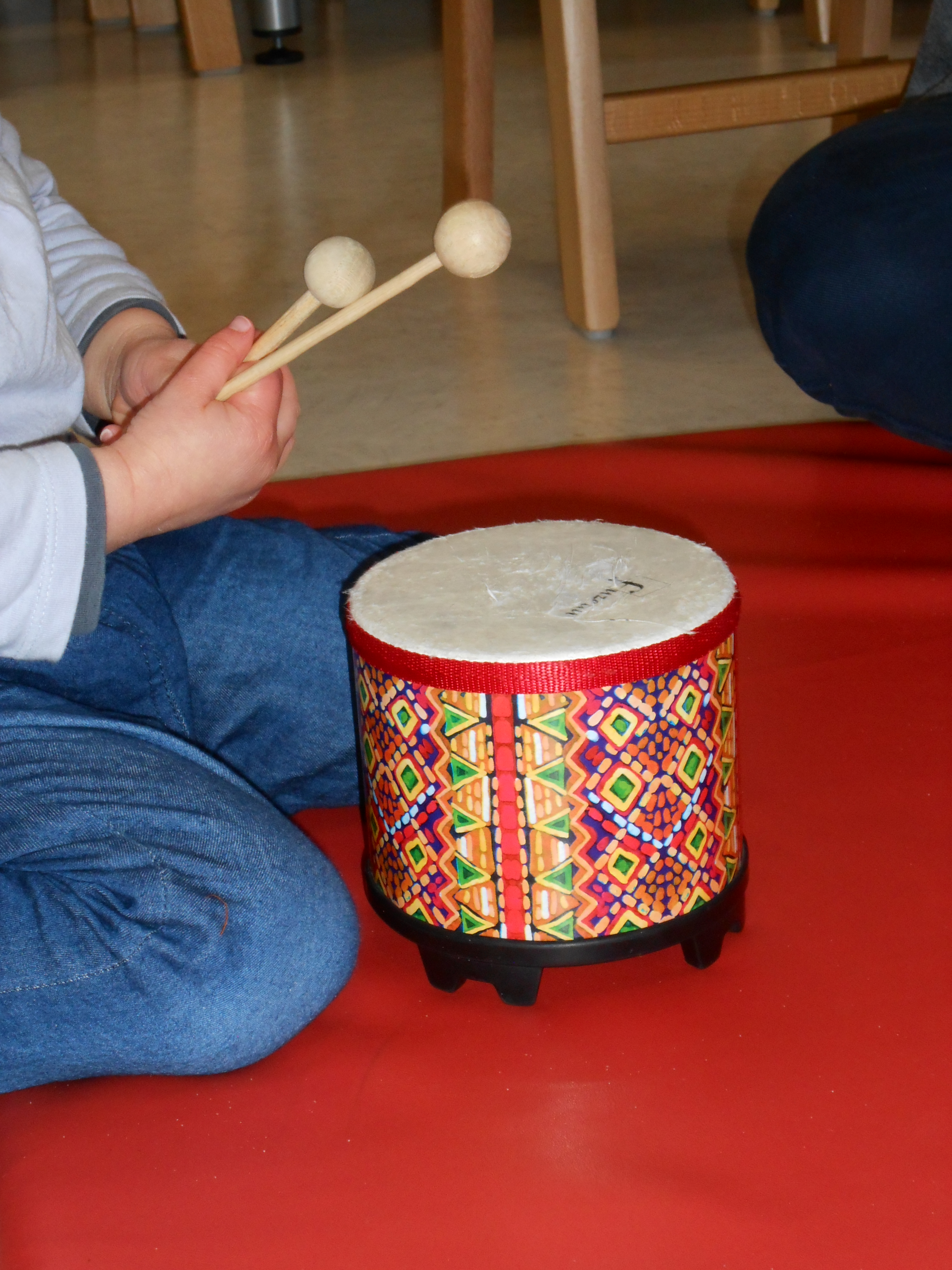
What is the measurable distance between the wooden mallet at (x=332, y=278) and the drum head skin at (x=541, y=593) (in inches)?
5.1

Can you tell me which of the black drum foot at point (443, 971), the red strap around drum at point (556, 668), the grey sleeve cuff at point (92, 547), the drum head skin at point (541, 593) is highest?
the grey sleeve cuff at point (92, 547)

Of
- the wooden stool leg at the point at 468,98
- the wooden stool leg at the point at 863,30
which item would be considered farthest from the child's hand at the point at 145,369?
the wooden stool leg at the point at 863,30

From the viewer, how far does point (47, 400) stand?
784mm

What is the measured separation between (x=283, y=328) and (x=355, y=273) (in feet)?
0.15

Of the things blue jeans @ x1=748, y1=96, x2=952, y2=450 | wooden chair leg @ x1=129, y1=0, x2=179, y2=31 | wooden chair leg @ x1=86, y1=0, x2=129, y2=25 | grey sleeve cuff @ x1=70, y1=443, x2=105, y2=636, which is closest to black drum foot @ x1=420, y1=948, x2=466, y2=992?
grey sleeve cuff @ x1=70, y1=443, x2=105, y2=636

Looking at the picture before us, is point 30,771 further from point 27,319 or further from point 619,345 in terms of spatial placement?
point 619,345

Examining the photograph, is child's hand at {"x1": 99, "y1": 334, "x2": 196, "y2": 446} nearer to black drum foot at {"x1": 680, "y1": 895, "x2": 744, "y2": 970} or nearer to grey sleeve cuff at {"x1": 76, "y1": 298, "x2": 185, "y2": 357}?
grey sleeve cuff at {"x1": 76, "y1": 298, "x2": 185, "y2": 357}

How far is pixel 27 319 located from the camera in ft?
2.45

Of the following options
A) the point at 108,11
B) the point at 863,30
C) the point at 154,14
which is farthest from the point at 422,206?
the point at 108,11

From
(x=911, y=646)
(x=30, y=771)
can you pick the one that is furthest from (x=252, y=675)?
(x=911, y=646)

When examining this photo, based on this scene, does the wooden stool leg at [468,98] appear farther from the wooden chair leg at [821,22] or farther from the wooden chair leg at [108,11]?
the wooden chair leg at [108,11]

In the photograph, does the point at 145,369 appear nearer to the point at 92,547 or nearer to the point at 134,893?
the point at 92,547

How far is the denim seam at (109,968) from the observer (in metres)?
0.65

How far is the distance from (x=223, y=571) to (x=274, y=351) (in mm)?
200
